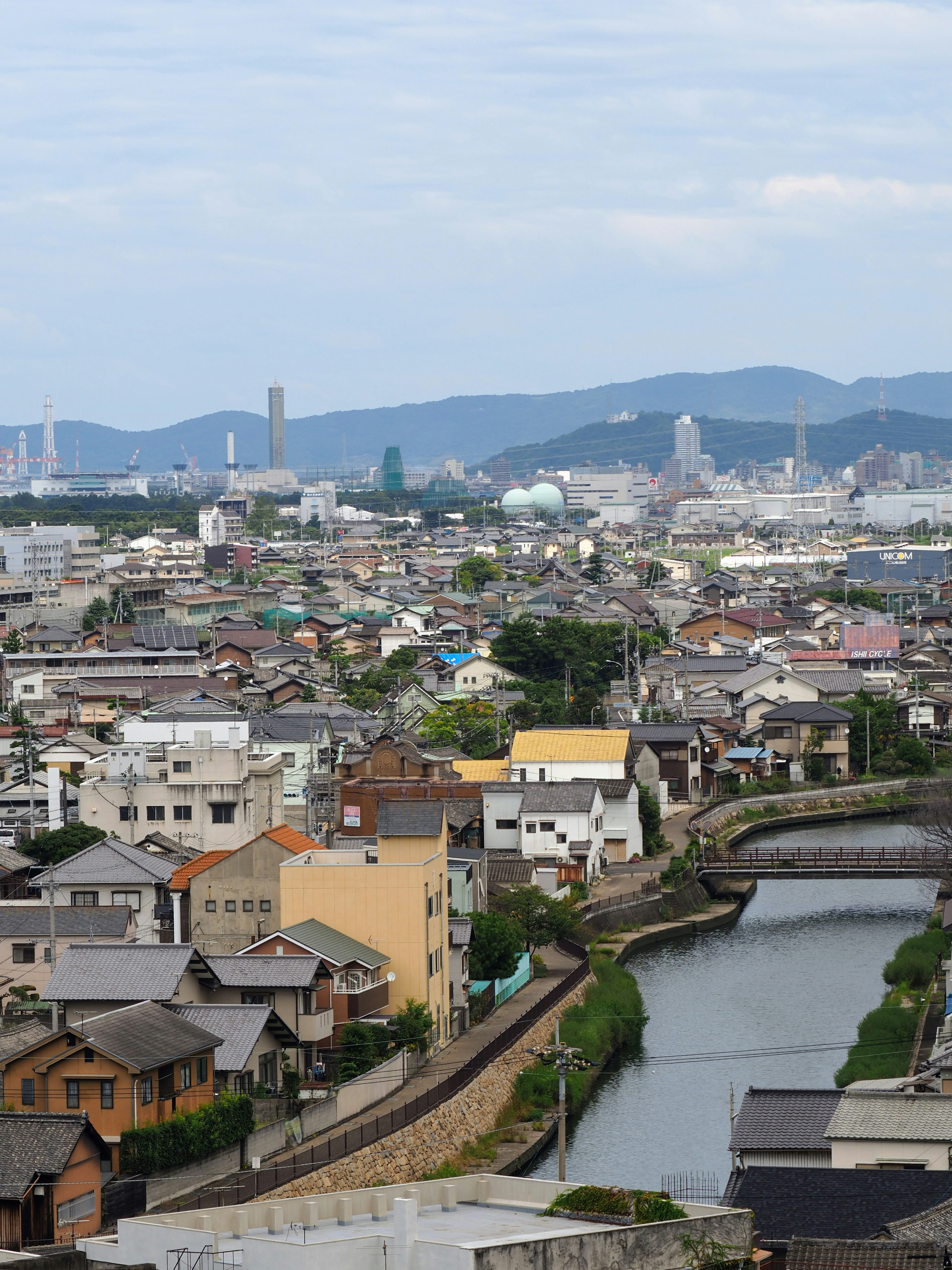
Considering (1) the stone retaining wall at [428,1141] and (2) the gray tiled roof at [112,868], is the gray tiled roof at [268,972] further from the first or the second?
(2) the gray tiled roof at [112,868]

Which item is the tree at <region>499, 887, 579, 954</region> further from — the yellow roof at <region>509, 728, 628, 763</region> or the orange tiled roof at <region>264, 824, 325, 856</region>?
the yellow roof at <region>509, 728, 628, 763</region>

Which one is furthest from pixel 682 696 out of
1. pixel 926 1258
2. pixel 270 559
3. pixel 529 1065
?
pixel 270 559

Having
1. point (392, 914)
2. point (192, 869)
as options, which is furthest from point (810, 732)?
point (392, 914)

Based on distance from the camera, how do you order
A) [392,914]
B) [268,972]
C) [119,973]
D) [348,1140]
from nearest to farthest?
[348,1140]
[119,973]
[268,972]
[392,914]

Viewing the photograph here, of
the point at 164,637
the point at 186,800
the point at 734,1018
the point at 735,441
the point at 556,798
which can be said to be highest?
the point at 735,441

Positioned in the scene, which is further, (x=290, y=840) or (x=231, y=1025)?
(x=290, y=840)

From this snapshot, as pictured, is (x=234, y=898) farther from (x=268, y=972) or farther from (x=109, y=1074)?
(x=109, y=1074)

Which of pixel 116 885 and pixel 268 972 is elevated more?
pixel 268 972
